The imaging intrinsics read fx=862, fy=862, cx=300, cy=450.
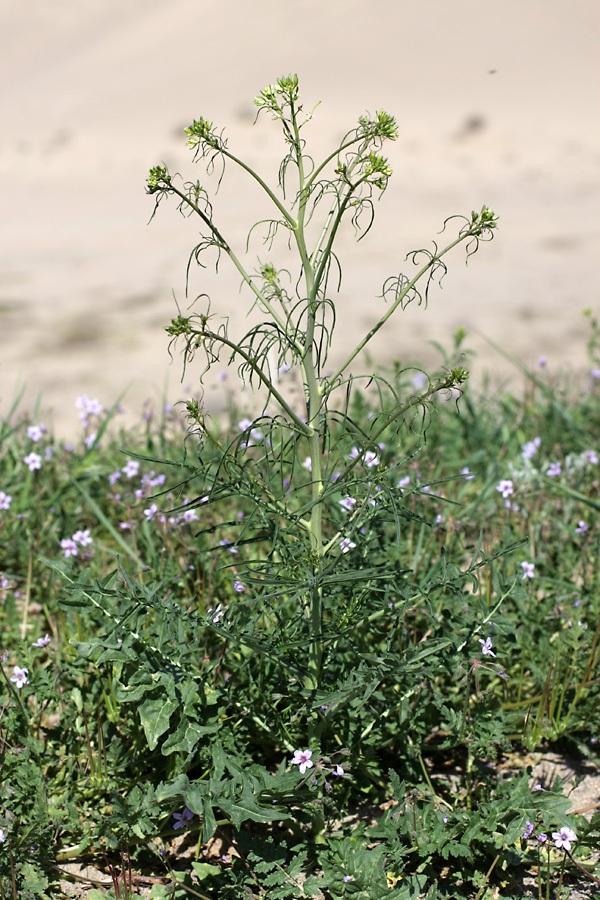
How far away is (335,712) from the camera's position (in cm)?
198

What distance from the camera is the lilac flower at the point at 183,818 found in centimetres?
194

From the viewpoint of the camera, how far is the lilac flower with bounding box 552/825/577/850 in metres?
1.80

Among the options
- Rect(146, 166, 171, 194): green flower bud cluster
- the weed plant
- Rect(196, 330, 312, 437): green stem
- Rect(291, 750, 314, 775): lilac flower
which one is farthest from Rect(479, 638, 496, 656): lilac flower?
Rect(146, 166, 171, 194): green flower bud cluster

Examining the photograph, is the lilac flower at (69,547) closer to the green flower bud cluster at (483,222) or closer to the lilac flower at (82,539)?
the lilac flower at (82,539)

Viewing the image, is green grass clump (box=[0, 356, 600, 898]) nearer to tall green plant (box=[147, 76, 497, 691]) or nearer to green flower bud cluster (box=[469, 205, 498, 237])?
tall green plant (box=[147, 76, 497, 691])

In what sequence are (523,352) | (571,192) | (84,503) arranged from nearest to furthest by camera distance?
(84,503)
(523,352)
(571,192)

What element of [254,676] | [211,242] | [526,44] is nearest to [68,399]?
[254,676]

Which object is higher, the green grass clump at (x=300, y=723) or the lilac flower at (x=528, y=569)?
the lilac flower at (x=528, y=569)

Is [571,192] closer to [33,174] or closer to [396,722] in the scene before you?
[33,174]

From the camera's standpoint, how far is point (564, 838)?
72.1 inches

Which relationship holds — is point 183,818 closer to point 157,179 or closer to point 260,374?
point 260,374

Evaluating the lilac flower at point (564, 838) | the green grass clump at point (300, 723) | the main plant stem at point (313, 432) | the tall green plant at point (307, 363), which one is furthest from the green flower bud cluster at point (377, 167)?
the lilac flower at point (564, 838)

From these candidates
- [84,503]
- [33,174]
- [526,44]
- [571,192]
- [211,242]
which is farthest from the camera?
[526,44]

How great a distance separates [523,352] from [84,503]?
3235 mm
